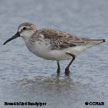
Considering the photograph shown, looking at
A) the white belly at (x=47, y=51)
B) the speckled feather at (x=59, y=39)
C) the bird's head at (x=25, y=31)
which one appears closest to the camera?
the white belly at (x=47, y=51)

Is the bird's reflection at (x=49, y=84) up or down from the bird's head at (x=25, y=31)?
down

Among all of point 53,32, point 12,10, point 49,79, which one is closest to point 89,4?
point 12,10

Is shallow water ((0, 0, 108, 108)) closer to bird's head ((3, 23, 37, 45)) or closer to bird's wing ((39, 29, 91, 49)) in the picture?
bird's wing ((39, 29, 91, 49))

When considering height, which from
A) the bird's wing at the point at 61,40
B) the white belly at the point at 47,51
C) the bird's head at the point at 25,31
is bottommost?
the white belly at the point at 47,51

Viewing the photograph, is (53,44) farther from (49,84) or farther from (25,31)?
(49,84)

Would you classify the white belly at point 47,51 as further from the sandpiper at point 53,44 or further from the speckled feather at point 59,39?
the speckled feather at point 59,39

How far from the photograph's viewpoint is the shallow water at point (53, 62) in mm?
9734

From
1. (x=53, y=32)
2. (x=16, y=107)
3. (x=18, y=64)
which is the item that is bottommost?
(x=16, y=107)

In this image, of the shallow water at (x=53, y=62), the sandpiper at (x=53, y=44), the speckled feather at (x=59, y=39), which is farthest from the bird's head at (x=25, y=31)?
the shallow water at (x=53, y=62)

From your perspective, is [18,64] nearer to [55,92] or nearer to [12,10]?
[55,92]

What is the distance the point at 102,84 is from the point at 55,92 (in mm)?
1273

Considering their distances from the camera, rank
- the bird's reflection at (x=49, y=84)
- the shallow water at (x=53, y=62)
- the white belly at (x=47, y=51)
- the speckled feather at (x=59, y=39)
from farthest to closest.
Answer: the speckled feather at (x=59, y=39) → the white belly at (x=47, y=51) → the bird's reflection at (x=49, y=84) → the shallow water at (x=53, y=62)

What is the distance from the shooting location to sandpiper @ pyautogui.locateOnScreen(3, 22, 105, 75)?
11.6 meters

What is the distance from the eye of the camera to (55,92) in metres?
9.99
